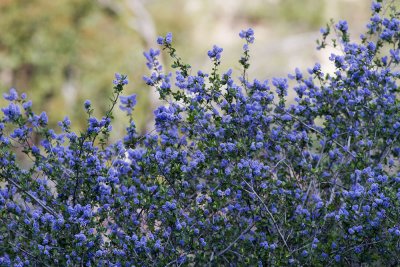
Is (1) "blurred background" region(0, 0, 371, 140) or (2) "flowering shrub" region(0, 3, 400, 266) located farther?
(1) "blurred background" region(0, 0, 371, 140)

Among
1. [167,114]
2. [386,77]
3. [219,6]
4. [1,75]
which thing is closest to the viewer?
[167,114]

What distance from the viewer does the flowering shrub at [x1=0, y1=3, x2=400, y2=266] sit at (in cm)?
368

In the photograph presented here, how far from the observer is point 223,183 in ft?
12.7

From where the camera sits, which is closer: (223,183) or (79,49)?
(223,183)

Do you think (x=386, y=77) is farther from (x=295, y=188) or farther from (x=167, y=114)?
(x=167, y=114)

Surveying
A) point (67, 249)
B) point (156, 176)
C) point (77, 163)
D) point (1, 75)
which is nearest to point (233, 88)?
point (156, 176)

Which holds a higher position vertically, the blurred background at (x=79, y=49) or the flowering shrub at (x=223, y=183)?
the blurred background at (x=79, y=49)

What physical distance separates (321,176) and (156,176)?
88cm

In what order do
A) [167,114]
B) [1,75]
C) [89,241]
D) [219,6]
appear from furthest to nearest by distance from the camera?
[219,6] → [1,75] → [167,114] → [89,241]

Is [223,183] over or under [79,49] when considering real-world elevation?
under

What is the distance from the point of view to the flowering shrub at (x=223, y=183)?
368 centimetres

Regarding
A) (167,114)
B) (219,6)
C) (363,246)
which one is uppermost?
(219,6)

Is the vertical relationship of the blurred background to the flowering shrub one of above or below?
above

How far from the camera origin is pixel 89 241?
3.59 m
